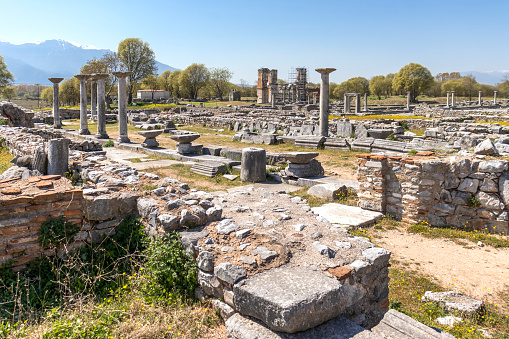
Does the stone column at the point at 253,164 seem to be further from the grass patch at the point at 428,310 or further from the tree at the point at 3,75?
the tree at the point at 3,75

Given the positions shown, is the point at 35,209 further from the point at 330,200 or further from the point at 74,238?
the point at 330,200

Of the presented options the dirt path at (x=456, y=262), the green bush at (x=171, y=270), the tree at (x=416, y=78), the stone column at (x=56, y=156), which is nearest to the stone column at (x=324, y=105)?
the dirt path at (x=456, y=262)

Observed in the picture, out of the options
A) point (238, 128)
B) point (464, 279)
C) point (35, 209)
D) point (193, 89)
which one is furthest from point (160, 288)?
point (193, 89)

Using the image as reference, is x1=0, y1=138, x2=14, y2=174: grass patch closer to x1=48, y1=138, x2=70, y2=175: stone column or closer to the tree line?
x1=48, y1=138, x2=70, y2=175: stone column

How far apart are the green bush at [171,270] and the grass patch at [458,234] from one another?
5299 millimetres

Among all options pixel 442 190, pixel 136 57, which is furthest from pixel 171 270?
pixel 136 57

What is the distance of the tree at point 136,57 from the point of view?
56656 mm

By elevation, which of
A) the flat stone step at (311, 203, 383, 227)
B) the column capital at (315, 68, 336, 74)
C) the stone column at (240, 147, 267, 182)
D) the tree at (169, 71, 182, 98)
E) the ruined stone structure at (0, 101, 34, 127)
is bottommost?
the flat stone step at (311, 203, 383, 227)

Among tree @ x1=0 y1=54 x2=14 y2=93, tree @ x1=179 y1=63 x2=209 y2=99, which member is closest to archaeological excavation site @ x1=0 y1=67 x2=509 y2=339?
tree @ x1=0 y1=54 x2=14 y2=93

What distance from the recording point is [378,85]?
3145 inches

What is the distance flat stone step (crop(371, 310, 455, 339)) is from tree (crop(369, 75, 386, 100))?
81393 millimetres

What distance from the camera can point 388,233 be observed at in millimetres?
7719

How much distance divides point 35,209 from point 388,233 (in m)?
6.40

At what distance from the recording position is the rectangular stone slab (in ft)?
10.5
